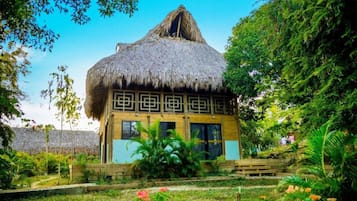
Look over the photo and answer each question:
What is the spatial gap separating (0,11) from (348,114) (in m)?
4.49

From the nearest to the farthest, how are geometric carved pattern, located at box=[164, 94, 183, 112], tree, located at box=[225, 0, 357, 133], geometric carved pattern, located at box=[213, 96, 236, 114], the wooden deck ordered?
tree, located at box=[225, 0, 357, 133]
the wooden deck
geometric carved pattern, located at box=[164, 94, 183, 112]
geometric carved pattern, located at box=[213, 96, 236, 114]

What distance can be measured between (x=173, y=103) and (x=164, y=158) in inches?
147

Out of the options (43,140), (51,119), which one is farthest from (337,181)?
(43,140)

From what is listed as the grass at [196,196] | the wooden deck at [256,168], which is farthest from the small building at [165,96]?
the grass at [196,196]

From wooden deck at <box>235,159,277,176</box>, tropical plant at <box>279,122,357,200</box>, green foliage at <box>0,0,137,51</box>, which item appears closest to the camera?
tropical plant at <box>279,122,357,200</box>

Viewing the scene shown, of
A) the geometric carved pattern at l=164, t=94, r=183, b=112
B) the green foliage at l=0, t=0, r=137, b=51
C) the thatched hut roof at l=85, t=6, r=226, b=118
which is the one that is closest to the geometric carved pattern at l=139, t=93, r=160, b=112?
the geometric carved pattern at l=164, t=94, r=183, b=112

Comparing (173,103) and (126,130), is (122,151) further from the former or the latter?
(173,103)

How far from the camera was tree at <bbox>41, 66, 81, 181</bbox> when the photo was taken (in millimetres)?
13602

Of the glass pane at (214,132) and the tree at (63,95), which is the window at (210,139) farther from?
the tree at (63,95)

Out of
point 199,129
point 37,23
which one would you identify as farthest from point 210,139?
point 37,23

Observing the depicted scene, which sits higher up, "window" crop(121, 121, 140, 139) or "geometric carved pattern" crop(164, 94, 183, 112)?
"geometric carved pattern" crop(164, 94, 183, 112)

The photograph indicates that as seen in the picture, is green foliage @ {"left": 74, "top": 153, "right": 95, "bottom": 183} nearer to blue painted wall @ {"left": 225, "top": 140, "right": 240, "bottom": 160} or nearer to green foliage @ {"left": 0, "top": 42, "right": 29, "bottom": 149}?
green foliage @ {"left": 0, "top": 42, "right": 29, "bottom": 149}

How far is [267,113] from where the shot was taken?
535 inches

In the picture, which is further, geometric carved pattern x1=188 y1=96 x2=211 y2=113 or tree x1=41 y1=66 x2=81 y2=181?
tree x1=41 y1=66 x2=81 y2=181
